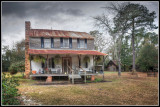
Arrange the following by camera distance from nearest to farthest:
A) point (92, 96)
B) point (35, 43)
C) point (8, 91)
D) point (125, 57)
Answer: point (8, 91)
point (92, 96)
point (35, 43)
point (125, 57)

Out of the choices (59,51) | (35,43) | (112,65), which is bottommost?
(112,65)

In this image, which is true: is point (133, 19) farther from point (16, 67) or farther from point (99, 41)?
point (16, 67)

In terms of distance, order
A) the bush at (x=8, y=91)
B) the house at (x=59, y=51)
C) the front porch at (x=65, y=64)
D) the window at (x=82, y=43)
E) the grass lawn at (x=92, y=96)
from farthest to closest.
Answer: the window at (x=82, y=43)
the house at (x=59, y=51)
the front porch at (x=65, y=64)
the grass lawn at (x=92, y=96)
the bush at (x=8, y=91)

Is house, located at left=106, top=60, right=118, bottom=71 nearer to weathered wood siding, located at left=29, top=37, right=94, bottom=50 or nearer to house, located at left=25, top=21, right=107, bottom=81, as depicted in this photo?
weathered wood siding, located at left=29, top=37, right=94, bottom=50

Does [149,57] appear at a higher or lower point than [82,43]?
lower

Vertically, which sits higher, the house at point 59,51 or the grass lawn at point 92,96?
the house at point 59,51

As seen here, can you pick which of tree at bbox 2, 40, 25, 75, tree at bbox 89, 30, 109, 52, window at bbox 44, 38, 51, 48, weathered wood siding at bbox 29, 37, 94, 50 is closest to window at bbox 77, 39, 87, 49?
weathered wood siding at bbox 29, 37, 94, 50

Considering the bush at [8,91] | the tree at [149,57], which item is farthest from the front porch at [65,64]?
the tree at [149,57]

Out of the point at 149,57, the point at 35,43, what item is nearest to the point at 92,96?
the point at 35,43

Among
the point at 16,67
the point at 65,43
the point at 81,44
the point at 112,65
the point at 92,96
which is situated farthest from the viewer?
the point at 112,65

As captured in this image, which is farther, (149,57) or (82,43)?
(149,57)

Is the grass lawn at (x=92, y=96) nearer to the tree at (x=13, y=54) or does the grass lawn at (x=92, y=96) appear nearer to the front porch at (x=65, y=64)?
the front porch at (x=65, y=64)

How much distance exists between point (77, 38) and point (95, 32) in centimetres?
1321

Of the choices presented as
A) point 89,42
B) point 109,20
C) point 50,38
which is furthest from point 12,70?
point 109,20
